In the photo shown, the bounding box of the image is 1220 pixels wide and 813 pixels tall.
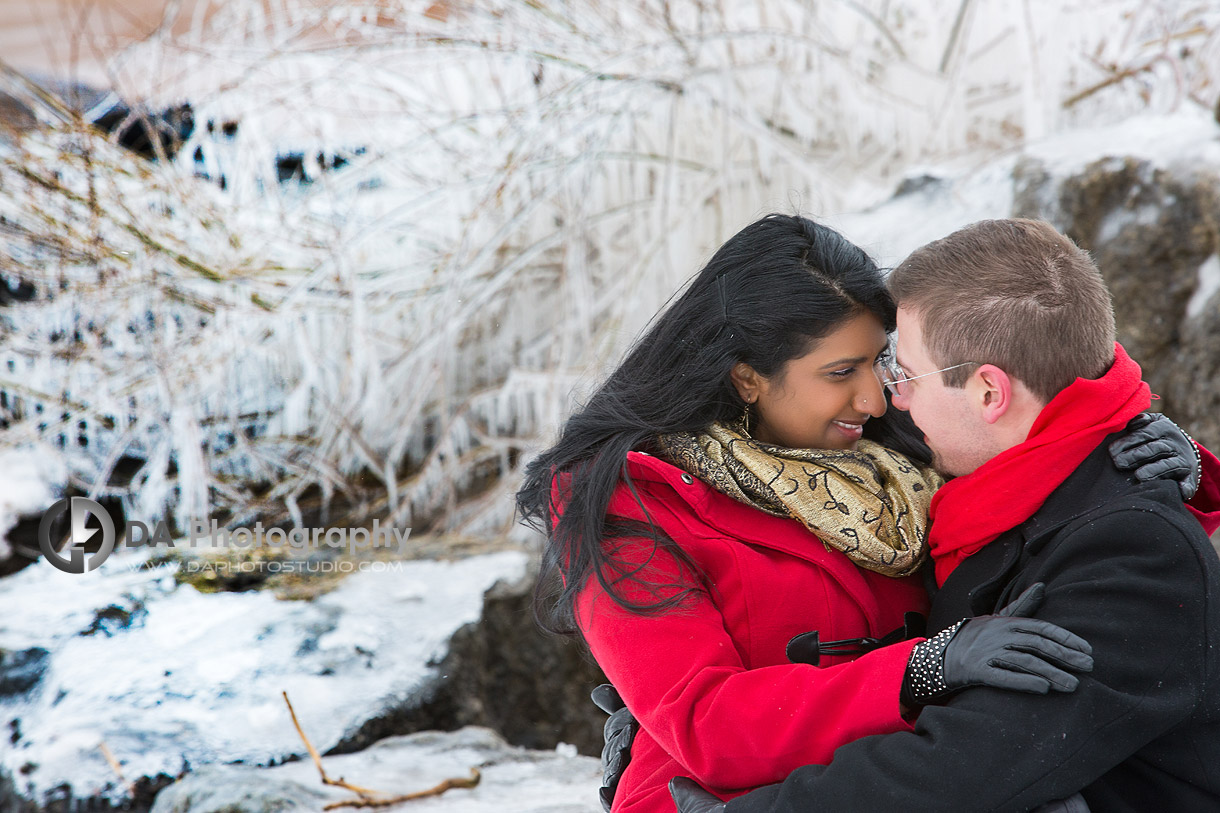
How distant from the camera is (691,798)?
1181mm

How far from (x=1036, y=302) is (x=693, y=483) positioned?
0.52 meters

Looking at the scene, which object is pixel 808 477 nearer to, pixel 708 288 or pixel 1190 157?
pixel 708 288

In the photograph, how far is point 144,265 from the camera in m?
3.65

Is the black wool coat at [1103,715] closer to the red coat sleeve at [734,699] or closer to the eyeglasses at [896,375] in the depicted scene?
the red coat sleeve at [734,699]

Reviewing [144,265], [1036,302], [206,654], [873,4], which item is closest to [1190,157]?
[873,4]

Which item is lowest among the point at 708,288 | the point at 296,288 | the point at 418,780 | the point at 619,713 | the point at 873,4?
the point at 418,780

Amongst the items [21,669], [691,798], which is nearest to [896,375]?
[691,798]

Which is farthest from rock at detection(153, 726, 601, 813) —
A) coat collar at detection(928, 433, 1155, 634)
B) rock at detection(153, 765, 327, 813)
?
coat collar at detection(928, 433, 1155, 634)

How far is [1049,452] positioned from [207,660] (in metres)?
2.59

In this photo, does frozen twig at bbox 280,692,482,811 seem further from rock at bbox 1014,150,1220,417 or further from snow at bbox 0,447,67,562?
rock at bbox 1014,150,1220,417

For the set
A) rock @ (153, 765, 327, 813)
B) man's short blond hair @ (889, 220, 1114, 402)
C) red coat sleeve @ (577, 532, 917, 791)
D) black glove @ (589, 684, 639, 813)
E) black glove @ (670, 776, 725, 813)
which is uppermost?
man's short blond hair @ (889, 220, 1114, 402)

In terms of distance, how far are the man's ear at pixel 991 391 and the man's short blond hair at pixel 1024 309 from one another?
1 centimetres

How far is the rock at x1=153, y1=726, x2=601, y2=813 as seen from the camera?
2213mm

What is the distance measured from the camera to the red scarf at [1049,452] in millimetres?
1134
